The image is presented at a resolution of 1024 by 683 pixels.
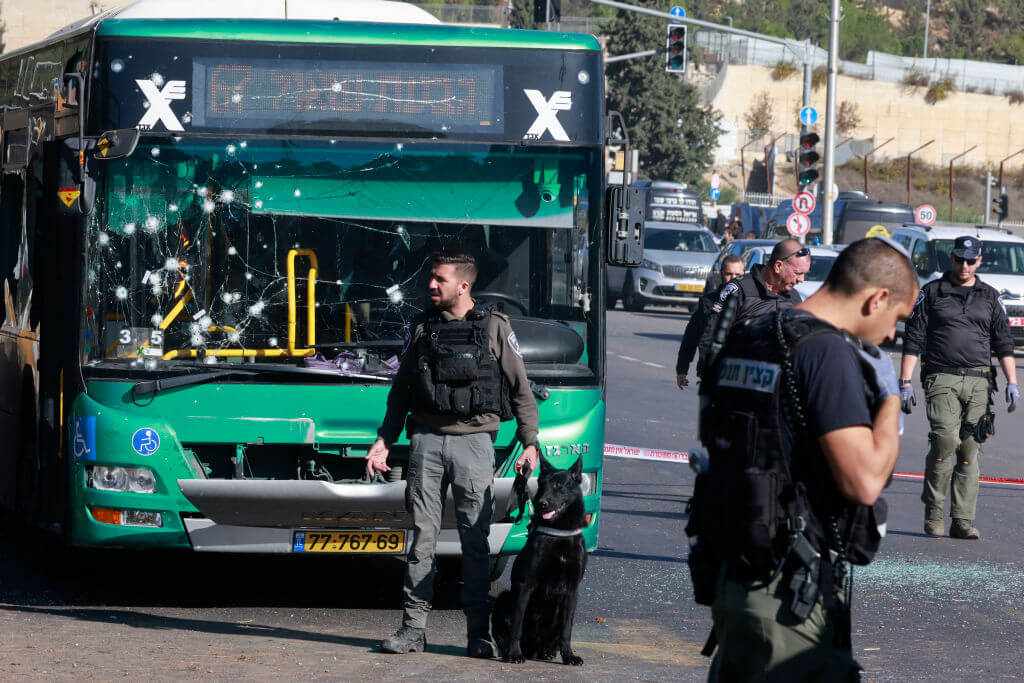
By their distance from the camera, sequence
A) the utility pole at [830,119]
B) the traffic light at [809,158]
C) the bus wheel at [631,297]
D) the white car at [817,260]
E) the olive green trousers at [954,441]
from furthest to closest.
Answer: the bus wheel at [631,297], the utility pole at [830,119], the traffic light at [809,158], the white car at [817,260], the olive green trousers at [954,441]

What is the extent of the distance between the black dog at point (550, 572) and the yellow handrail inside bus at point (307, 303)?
1477 mm

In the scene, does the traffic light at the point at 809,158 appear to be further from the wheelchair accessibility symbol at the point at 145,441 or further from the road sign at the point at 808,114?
the wheelchair accessibility symbol at the point at 145,441

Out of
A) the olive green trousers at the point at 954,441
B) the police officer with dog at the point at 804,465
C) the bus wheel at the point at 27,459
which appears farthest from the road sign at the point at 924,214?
the police officer with dog at the point at 804,465

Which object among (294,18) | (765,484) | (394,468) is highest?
(294,18)

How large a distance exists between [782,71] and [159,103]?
9252 cm

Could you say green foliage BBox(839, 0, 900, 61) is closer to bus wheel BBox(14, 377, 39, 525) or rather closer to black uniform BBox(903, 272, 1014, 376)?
black uniform BBox(903, 272, 1014, 376)

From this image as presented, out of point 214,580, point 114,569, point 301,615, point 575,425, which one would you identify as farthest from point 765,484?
point 114,569

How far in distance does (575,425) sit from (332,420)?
3.70ft

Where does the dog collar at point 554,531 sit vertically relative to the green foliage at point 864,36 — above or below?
below


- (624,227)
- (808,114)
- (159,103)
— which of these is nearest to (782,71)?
(808,114)

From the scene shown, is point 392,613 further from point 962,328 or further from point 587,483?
point 962,328

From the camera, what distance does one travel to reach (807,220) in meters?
32.0

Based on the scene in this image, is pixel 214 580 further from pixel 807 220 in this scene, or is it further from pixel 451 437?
pixel 807 220

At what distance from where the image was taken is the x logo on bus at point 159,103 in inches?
287
